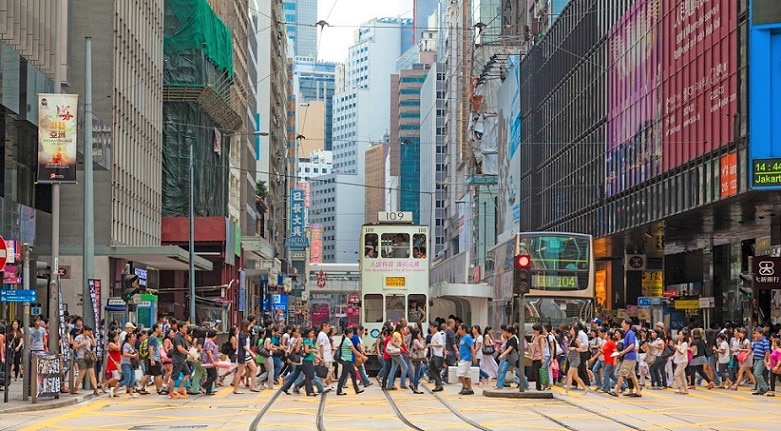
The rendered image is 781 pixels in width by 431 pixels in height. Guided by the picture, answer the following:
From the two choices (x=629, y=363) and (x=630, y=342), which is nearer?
(x=630, y=342)

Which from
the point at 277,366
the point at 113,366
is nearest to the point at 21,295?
the point at 113,366

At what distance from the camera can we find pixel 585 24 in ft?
215

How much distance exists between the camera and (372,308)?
41.8m

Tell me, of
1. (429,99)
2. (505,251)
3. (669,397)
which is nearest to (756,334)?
(669,397)

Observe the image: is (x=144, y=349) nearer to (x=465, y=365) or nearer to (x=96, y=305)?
(x=96, y=305)

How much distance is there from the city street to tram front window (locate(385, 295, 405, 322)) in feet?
41.3

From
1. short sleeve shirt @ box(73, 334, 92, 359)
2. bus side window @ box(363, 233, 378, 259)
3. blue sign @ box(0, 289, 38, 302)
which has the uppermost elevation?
bus side window @ box(363, 233, 378, 259)

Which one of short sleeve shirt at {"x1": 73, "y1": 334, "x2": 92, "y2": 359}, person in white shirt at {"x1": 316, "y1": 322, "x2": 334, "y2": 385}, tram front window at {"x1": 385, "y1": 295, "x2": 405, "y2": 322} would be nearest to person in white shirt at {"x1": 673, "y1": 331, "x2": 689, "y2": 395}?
person in white shirt at {"x1": 316, "y1": 322, "x2": 334, "y2": 385}

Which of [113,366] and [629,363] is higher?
[629,363]

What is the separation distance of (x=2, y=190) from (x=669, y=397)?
21218mm

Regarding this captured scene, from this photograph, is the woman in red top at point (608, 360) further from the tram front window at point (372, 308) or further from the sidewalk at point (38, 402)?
the tram front window at point (372, 308)

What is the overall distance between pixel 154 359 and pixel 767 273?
59.8 feet

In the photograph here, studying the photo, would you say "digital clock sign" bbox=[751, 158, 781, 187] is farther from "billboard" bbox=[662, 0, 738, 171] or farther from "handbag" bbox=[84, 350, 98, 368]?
"handbag" bbox=[84, 350, 98, 368]

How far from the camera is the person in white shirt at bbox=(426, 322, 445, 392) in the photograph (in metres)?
29.9
